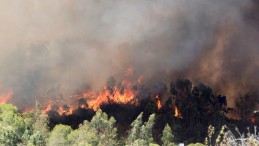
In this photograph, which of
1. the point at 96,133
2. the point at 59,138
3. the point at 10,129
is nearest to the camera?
the point at 10,129

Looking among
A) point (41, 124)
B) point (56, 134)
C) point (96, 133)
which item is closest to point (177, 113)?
point (96, 133)

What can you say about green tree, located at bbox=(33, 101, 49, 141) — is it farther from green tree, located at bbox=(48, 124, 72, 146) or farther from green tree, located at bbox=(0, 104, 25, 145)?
green tree, located at bbox=(0, 104, 25, 145)

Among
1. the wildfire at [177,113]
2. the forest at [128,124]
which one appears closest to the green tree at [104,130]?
the forest at [128,124]

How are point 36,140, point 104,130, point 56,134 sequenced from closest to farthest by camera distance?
1. point 36,140
2. point 56,134
3. point 104,130

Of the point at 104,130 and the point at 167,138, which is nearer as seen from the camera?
the point at 104,130

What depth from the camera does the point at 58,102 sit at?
131m

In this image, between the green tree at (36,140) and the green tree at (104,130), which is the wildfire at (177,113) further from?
the green tree at (36,140)

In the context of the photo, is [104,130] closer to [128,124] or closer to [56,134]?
[56,134]

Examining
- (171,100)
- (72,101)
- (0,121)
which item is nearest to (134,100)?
(171,100)

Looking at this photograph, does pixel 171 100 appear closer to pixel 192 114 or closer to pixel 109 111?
pixel 192 114

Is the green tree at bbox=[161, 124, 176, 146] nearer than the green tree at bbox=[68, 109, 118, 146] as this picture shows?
No

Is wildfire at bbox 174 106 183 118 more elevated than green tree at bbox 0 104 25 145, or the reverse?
wildfire at bbox 174 106 183 118

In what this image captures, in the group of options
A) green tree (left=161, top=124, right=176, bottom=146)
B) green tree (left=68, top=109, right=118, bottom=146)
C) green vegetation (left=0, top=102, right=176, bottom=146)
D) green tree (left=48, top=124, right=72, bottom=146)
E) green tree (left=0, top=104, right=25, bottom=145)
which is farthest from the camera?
green tree (left=161, top=124, right=176, bottom=146)

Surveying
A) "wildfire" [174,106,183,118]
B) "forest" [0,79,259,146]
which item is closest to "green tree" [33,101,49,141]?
"forest" [0,79,259,146]
